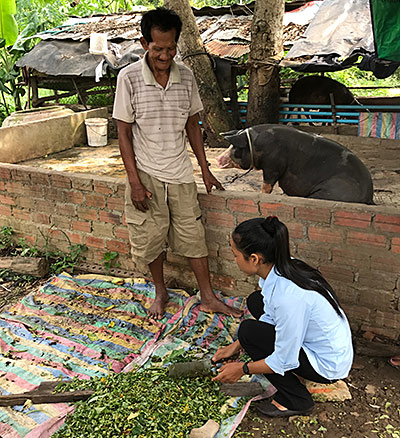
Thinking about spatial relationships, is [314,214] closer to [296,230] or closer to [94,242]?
[296,230]

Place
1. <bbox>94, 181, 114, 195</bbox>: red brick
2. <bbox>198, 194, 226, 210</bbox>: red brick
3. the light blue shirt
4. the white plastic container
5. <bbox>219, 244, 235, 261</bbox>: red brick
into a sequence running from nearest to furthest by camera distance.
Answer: the light blue shirt, <bbox>198, 194, 226, 210</bbox>: red brick, <bbox>219, 244, 235, 261</bbox>: red brick, <bbox>94, 181, 114, 195</bbox>: red brick, the white plastic container

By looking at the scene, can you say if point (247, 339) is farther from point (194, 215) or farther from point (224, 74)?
point (224, 74)

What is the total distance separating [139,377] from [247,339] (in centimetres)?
73

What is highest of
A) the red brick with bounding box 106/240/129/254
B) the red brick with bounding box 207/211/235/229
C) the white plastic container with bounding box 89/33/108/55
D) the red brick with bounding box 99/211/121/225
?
the white plastic container with bounding box 89/33/108/55

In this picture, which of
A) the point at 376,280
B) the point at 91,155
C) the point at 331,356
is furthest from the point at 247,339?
the point at 91,155

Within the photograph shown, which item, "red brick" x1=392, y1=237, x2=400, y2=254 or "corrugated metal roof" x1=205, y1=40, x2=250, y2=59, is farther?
"corrugated metal roof" x1=205, y1=40, x2=250, y2=59

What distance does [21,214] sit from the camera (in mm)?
4371

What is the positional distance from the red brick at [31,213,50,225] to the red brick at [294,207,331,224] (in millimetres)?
2570

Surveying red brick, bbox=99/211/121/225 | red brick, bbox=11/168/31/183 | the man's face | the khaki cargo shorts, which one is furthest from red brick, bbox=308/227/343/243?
red brick, bbox=11/168/31/183

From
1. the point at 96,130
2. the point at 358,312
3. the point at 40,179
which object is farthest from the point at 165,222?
the point at 96,130

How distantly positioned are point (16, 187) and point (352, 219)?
10.8ft

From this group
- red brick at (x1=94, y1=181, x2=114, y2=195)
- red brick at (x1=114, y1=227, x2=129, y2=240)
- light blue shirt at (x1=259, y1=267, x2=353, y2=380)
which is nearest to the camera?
light blue shirt at (x1=259, y1=267, x2=353, y2=380)

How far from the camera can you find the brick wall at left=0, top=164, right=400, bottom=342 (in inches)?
109

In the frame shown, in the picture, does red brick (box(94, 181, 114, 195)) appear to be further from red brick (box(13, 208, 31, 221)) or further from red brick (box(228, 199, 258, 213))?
red brick (box(228, 199, 258, 213))
